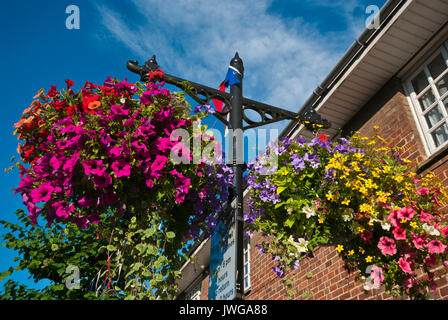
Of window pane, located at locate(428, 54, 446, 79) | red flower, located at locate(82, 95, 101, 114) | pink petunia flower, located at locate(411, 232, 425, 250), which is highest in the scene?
window pane, located at locate(428, 54, 446, 79)

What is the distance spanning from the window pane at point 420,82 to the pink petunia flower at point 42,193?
5.19 m

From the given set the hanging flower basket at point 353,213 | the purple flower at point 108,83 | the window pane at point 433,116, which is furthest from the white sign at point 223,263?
the window pane at point 433,116

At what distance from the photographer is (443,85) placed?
4.52m

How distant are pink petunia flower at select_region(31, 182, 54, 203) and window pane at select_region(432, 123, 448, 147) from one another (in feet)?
15.5

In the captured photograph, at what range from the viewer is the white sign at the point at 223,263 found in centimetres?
221

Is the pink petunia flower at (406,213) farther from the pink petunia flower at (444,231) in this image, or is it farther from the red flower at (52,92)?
the red flower at (52,92)

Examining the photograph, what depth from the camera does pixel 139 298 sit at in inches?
82.0

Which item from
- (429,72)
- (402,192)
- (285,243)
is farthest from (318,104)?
(285,243)

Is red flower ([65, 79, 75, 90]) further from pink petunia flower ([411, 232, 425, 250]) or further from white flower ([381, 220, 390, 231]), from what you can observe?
pink petunia flower ([411, 232, 425, 250])

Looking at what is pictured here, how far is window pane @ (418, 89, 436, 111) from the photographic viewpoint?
4715 mm

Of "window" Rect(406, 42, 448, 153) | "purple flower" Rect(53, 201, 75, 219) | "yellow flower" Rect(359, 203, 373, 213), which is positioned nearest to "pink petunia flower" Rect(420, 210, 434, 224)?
"yellow flower" Rect(359, 203, 373, 213)

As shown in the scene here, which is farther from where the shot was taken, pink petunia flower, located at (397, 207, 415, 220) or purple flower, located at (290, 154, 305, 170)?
purple flower, located at (290, 154, 305, 170)

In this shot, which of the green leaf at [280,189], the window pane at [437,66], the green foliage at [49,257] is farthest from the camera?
the green foliage at [49,257]
